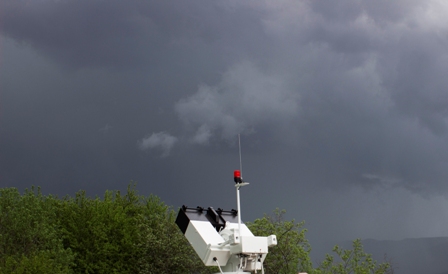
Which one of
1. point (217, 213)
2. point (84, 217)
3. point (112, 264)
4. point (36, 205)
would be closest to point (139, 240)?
point (112, 264)

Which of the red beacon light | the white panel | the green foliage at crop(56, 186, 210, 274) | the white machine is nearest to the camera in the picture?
the white machine

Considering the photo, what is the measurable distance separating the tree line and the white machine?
1315 cm

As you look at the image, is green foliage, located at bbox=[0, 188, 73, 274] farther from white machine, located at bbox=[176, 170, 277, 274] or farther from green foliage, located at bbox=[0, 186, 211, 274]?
white machine, located at bbox=[176, 170, 277, 274]

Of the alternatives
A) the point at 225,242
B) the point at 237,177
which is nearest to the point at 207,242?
the point at 225,242

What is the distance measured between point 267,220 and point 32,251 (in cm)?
1347

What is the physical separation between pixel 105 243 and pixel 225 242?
20074 millimetres

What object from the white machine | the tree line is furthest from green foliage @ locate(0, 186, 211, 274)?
the white machine

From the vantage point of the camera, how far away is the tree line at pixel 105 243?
25.4 metres

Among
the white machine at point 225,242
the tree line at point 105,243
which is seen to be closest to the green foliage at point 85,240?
the tree line at point 105,243

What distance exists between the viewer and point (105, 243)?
1156 inches

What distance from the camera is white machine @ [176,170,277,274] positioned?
10820mm

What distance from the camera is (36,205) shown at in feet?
89.6

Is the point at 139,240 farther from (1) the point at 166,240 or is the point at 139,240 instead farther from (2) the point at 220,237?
(2) the point at 220,237

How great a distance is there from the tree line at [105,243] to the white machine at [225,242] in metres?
13.2
